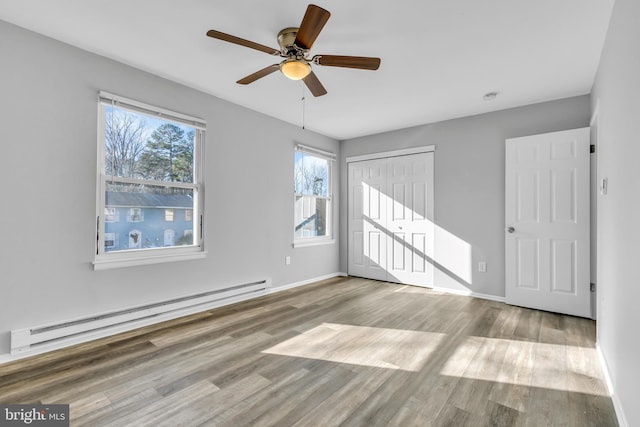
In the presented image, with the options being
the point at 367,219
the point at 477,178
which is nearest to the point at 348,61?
the point at 477,178

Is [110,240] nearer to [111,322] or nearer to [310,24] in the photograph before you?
[111,322]

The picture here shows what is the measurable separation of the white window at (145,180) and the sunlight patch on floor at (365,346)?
1616mm

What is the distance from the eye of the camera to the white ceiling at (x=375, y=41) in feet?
6.87

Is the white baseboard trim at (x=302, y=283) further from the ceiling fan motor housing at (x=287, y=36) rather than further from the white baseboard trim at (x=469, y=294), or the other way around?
the ceiling fan motor housing at (x=287, y=36)

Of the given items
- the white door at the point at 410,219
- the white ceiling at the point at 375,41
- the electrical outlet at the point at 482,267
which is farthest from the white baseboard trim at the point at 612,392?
the white ceiling at the point at 375,41

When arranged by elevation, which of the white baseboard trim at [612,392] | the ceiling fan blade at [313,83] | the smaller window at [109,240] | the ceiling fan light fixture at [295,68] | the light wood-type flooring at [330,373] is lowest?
the light wood-type flooring at [330,373]

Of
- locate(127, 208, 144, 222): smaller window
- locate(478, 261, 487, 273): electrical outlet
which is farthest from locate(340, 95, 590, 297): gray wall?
locate(127, 208, 144, 222): smaller window

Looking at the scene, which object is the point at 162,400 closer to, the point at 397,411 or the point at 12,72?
the point at 397,411

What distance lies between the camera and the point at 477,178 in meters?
4.20

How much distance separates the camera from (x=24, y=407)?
173cm

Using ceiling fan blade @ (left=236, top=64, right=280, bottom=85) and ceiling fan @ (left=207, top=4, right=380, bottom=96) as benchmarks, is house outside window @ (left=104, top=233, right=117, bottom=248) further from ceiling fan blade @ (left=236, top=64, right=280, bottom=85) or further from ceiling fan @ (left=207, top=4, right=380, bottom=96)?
ceiling fan @ (left=207, top=4, right=380, bottom=96)

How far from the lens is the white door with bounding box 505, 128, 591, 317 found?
11.0 ft

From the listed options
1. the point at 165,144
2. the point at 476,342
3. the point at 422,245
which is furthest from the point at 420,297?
the point at 165,144

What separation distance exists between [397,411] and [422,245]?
10.7 feet
